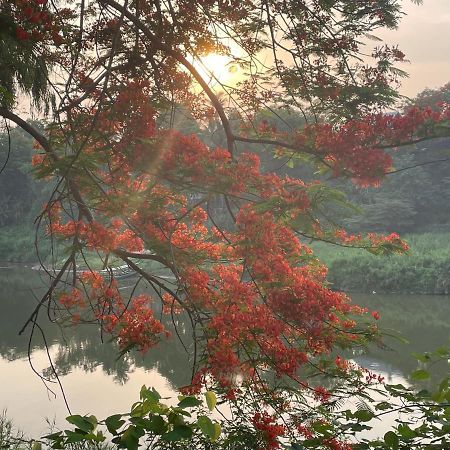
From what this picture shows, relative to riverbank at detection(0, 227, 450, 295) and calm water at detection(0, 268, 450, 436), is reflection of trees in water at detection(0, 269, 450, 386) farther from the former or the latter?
riverbank at detection(0, 227, 450, 295)

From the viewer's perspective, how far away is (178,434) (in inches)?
70.7

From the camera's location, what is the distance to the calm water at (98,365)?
919 cm

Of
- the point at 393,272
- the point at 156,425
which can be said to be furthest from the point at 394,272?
the point at 156,425

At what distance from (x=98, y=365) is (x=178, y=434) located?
1042 centimetres

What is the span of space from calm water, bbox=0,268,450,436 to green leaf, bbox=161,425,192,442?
217 inches

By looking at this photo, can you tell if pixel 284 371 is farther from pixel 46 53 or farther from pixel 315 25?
pixel 46 53

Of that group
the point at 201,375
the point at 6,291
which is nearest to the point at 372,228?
the point at 6,291

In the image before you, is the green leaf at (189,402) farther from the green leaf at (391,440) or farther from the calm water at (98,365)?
the calm water at (98,365)

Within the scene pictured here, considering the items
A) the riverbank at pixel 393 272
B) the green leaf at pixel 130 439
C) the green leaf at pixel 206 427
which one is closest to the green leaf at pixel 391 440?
the green leaf at pixel 206 427

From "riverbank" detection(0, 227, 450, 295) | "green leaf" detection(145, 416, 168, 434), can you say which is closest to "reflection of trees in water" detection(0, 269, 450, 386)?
"riverbank" detection(0, 227, 450, 295)

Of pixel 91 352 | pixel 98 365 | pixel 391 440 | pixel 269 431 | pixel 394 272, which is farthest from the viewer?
pixel 394 272

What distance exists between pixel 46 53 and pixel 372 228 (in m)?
26.5

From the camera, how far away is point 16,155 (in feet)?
119

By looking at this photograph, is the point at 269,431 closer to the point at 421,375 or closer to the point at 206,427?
the point at 421,375
